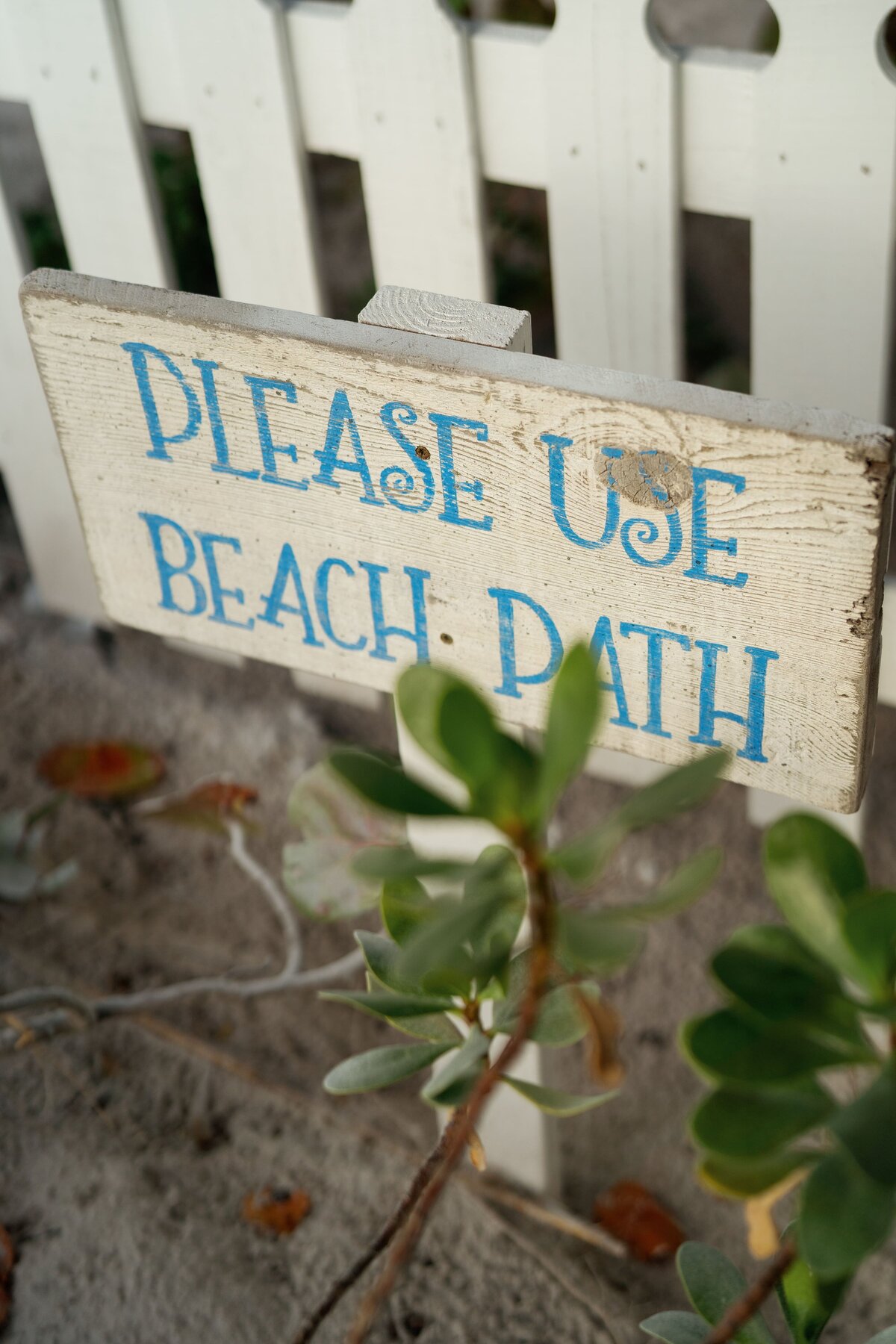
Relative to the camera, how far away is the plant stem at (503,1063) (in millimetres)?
707

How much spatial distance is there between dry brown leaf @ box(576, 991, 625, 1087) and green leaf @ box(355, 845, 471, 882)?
0.24 meters

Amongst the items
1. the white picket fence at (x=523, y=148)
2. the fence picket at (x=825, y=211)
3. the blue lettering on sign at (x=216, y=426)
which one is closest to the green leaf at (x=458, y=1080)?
the blue lettering on sign at (x=216, y=426)

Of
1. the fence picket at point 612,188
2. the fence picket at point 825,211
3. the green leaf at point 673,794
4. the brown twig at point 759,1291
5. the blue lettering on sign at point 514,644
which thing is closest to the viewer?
the green leaf at point 673,794

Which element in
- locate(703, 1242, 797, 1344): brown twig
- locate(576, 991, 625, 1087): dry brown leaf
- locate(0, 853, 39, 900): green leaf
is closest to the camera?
locate(703, 1242, 797, 1344): brown twig

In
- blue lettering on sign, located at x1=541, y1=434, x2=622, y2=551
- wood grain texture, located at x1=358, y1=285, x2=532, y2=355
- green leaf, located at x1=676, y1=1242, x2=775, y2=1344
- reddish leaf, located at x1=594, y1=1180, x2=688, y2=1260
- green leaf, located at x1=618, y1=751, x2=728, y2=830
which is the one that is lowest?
reddish leaf, located at x1=594, y1=1180, x2=688, y2=1260

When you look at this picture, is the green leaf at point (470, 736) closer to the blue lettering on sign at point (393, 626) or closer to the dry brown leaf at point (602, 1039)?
the dry brown leaf at point (602, 1039)

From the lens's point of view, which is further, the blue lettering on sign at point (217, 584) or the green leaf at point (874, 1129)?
the blue lettering on sign at point (217, 584)

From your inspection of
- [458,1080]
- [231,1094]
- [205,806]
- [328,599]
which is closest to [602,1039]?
[458,1080]

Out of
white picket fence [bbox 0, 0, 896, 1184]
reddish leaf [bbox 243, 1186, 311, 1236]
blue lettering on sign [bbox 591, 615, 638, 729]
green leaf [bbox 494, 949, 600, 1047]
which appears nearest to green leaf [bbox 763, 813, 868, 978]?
green leaf [bbox 494, 949, 600, 1047]

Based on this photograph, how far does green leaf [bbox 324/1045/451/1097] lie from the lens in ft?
3.26

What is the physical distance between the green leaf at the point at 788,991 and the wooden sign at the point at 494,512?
0.33m

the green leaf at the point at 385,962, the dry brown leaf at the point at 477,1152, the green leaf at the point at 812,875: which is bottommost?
the dry brown leaf at the point at 477,1152

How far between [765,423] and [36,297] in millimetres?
574

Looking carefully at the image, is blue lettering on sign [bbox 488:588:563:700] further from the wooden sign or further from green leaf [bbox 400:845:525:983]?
green leaf [bbox 400:845:525:983]
